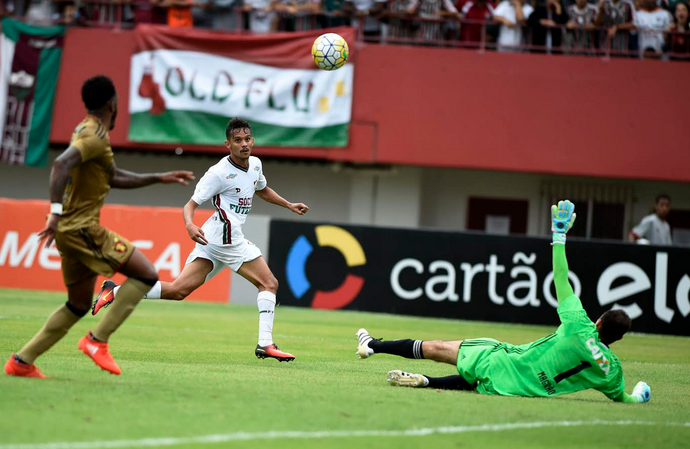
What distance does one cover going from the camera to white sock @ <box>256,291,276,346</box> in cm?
1062

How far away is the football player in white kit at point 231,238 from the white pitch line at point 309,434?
4191 mm

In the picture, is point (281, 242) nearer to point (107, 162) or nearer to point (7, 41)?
point (7, 41)

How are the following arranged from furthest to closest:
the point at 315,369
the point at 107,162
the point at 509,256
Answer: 1. the point at 509,256
2. the point at 315,369
3. the point at 107,162

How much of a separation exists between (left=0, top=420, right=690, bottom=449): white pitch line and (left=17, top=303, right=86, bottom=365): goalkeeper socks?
2.26m

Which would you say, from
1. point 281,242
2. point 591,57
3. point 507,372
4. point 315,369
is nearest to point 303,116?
point 281,242

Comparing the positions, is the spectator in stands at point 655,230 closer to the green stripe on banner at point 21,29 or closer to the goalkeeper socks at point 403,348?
the goalkeeper socks at point 403,348

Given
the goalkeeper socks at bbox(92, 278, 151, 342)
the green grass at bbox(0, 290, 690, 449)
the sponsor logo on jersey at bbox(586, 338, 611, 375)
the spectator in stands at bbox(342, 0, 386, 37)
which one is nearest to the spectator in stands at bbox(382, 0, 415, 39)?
the spectator in stands at bbox(342, 0, 386, 37)

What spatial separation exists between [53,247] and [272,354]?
37.8 feet

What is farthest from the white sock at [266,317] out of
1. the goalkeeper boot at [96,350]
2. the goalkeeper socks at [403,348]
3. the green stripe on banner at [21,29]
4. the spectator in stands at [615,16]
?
the green stripe on banner at [21,29]

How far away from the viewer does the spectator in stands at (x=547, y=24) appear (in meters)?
23.0

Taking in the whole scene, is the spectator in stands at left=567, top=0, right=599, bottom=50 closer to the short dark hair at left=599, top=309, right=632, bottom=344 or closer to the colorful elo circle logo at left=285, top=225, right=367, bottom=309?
the colorful elo circle logo at left=285, top=225, right=367, bottom=309

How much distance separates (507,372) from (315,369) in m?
2.37

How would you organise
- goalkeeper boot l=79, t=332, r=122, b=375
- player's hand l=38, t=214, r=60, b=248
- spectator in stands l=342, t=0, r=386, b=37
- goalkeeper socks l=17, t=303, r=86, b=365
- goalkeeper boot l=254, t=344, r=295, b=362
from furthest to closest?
1. spectator in stands l=342, t=0, r=386, b=37
2. goalkeeper boot l=254, t=344, r=295, b=362
3. goalkeeper boot l=79, t=332, r=122, b=375
4. goalkeeper socks l=17, t=303, r=86, b=365
5. player's hand l=38, t=214, r=60, b=248

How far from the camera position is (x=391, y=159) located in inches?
966
